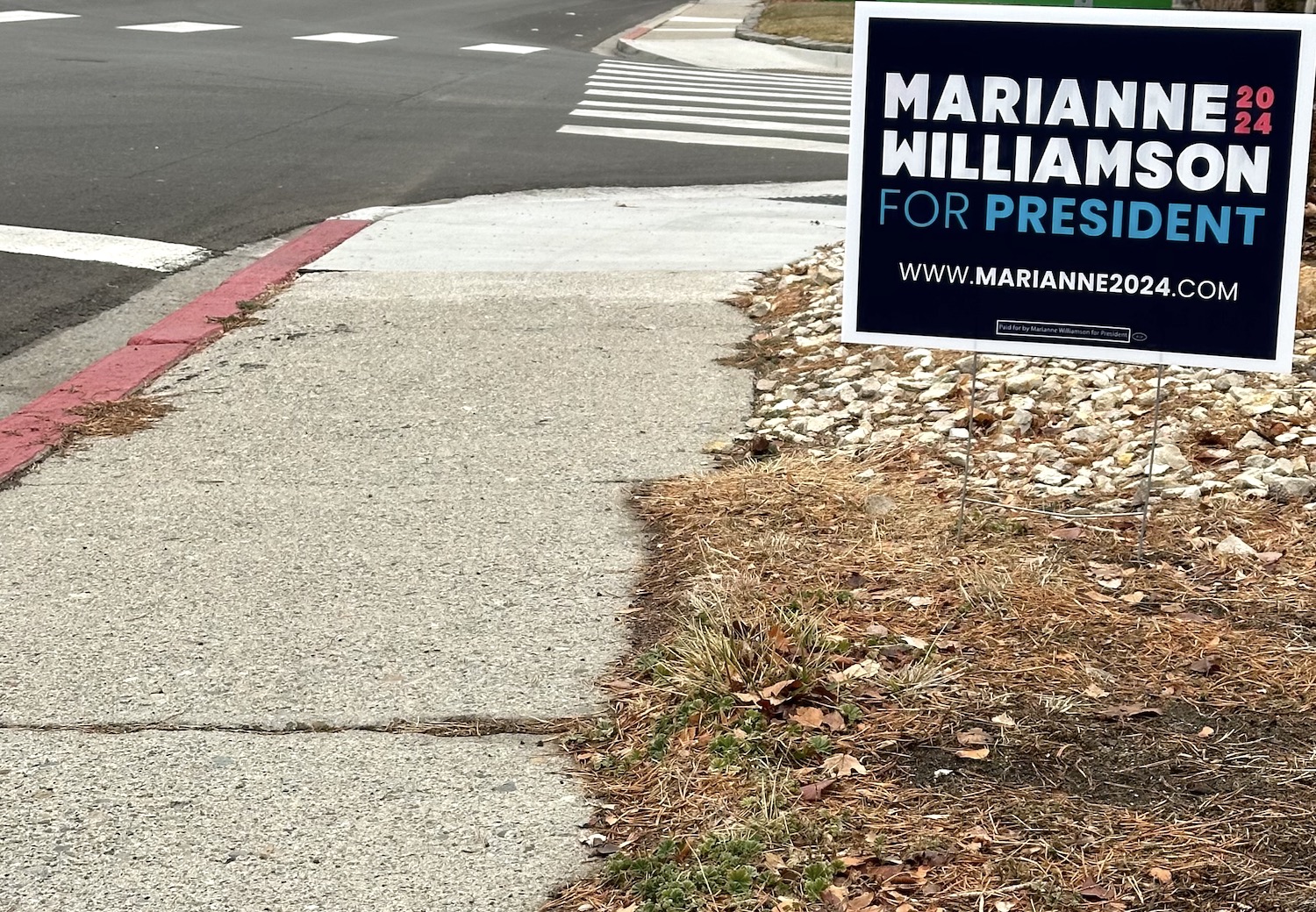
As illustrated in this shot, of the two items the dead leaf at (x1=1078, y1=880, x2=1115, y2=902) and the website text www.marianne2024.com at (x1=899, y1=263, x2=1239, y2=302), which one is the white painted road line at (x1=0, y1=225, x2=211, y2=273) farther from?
the dead leaf at (x1=1078, y1=880, x2=1115, y2=902)

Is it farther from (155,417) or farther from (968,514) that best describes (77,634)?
(968,514)

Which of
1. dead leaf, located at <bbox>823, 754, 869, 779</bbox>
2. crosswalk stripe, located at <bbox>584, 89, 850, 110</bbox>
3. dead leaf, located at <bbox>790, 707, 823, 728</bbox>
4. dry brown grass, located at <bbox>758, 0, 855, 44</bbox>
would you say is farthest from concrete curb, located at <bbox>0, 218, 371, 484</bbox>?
dry brown grass, located at <bbox>758, 0, 855, 44</bbox>

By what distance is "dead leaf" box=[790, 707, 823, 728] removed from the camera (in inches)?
134

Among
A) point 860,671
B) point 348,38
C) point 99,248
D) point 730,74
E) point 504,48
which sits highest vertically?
point 348,38

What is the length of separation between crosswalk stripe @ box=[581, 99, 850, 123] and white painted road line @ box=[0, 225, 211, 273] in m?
7.27

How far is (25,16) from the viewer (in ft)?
73.4

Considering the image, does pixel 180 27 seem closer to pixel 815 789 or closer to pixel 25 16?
pixel 25 16

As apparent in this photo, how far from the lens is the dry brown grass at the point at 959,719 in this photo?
289 centimetres

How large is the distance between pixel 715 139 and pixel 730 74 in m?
7.55

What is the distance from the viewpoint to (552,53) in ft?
72.0

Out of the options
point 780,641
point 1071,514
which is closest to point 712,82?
point 1071,514

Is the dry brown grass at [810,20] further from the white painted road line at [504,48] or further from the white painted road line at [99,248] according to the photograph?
the white painted road line at [99,248]

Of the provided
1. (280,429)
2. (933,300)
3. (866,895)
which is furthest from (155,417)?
(866,895)

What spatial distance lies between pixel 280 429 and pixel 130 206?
15.6 feet
